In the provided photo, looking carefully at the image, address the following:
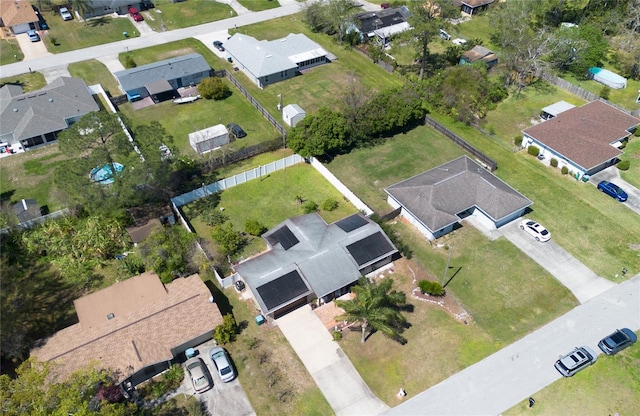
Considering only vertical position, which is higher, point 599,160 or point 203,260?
point 599,160

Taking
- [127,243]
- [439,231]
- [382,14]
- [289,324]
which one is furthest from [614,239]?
[382,14]

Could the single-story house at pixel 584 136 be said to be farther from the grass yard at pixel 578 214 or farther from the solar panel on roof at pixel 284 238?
the solar panel on roof at pixel 284 238

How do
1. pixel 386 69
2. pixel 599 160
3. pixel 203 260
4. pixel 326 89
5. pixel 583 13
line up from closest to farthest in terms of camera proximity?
pixel 203 260 < pixel 599 160 < pixel 326 89 < pixel 386 69 < pixel 583 13

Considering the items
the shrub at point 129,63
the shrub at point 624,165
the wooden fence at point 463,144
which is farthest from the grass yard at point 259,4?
the shrub at point 624,165

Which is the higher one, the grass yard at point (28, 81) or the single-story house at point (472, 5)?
the single-story house at point (472, 5)

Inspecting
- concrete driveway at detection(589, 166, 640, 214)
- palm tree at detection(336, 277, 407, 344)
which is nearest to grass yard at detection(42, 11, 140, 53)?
palm tree at detection(336, 277, 407, 344)

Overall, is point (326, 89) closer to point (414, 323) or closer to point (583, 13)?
point (414, 323)

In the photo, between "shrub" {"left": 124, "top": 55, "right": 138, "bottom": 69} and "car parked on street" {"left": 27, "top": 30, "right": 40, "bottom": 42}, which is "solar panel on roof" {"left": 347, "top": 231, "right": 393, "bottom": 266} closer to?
"shrub" {"left": 124, "top": 55, "right": 138, "bottom": 69}

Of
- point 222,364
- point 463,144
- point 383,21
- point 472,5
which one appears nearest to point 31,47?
point 383,21
